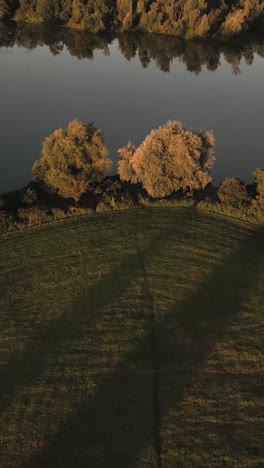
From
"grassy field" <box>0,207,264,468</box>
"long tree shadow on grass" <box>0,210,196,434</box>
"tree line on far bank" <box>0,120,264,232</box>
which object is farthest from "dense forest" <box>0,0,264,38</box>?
"long tree shadow on grass" <box>0,210,196,434</box>

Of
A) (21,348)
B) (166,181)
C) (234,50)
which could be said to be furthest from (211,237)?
(234,50)

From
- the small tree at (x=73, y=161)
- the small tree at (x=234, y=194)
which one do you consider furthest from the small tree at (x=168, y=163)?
the small tree at (x=73, y=161)

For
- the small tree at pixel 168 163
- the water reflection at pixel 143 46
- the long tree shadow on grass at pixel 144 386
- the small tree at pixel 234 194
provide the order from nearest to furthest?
the long tree shadow on grass at pixel 144 386
the small tree at pixel 168 163
the small tree at pixel 234 194
the water reflection at pixel 143 46

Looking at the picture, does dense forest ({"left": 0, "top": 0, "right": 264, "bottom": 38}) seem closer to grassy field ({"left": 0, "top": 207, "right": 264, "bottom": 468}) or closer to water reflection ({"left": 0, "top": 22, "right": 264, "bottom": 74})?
water reflection ({"left": 0, "top": 22, "right": 264, "bottom": 74})

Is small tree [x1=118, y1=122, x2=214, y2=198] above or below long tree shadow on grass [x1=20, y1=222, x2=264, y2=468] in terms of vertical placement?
above

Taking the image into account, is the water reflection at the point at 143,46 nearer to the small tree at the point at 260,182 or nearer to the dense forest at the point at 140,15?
the dense forest at the point at 140,15

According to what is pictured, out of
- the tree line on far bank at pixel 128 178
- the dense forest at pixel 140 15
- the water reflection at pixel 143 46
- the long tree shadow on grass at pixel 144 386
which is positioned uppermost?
the dense forest at pixel 140 15
